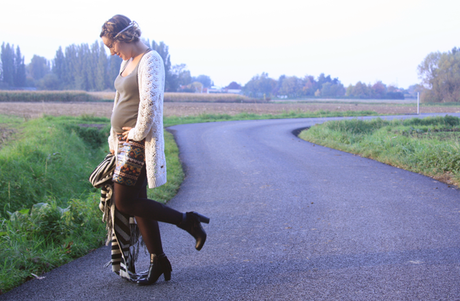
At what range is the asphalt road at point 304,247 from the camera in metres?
2.58

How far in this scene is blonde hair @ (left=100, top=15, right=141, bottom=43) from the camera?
251cm

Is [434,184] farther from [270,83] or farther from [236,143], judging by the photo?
[270,83]

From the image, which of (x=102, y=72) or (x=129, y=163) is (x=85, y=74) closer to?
(x=102, y=72)

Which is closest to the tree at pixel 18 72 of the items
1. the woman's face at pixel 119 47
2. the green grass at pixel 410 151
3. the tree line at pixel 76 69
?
the tree line at pixel 76 69

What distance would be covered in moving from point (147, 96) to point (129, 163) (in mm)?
475

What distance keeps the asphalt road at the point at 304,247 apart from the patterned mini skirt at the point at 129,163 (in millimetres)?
804

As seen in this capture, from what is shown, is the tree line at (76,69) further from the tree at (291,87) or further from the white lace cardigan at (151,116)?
the white lace cardigan at (151,116)

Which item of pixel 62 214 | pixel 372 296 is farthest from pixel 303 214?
pixel 62 214

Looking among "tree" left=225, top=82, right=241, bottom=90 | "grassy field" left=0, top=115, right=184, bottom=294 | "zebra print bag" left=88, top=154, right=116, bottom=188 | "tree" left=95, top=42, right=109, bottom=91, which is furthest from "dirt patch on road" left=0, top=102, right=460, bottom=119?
"tree" left=225, top=82, right=241, bottom=90

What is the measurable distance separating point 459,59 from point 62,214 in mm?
35311

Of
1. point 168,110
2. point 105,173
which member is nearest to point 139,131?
point 105,173

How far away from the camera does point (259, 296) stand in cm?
249

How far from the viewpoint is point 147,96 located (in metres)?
2.43

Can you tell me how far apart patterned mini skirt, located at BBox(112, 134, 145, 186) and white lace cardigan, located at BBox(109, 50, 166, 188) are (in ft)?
0.20
